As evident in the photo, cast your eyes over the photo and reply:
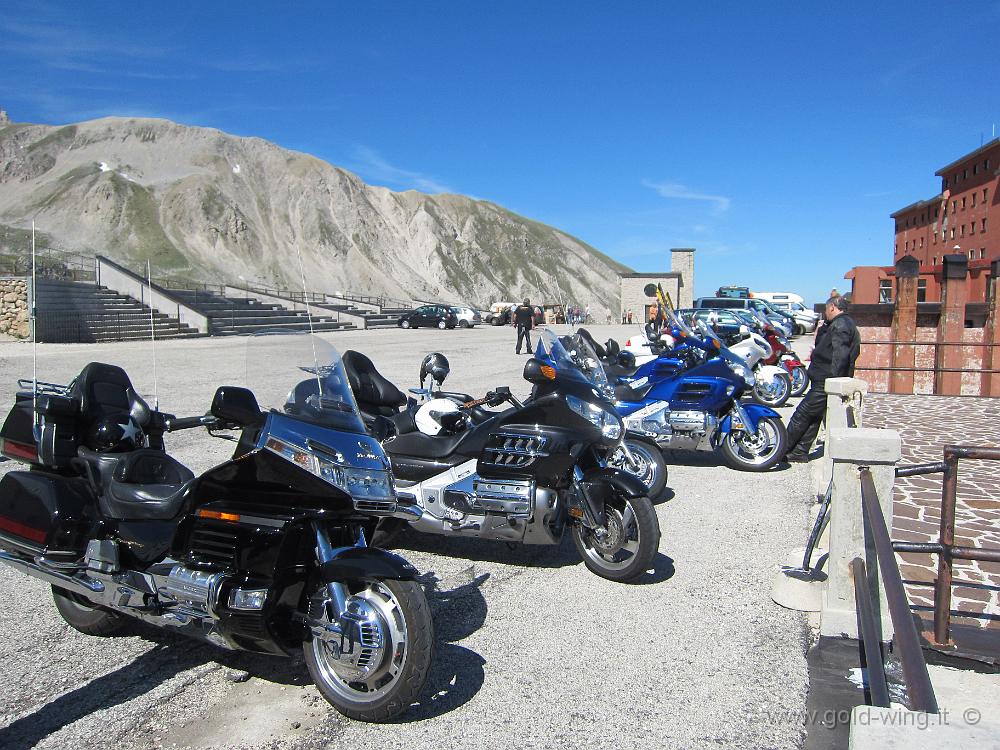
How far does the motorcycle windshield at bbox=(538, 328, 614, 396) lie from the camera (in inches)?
212

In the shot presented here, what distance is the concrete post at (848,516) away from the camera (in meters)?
3.81

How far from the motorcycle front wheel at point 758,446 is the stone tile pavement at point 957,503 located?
117 cm

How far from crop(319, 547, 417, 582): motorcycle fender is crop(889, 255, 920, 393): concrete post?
51.1 ft

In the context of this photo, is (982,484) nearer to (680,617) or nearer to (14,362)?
(680,617)

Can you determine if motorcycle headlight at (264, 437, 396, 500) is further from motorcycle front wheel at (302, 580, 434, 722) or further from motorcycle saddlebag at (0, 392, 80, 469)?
motorcycle saddlebag at (0, 392, 80, 469)

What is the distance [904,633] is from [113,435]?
339cm

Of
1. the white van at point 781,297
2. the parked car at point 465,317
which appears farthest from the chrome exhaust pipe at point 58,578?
the white van at point 781,297

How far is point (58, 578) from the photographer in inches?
139

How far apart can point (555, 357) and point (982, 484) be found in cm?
484

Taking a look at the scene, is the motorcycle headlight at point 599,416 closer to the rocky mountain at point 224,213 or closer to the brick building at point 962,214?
the brick building at point 962,214

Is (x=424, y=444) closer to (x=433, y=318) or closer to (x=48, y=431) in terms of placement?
(x=48, y=431)

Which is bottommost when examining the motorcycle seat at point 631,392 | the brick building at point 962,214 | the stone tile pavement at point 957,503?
the stone tile pavement at point 957,503

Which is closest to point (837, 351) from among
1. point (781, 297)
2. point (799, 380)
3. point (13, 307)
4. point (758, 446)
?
point (758, 446)

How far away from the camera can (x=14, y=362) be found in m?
17.5
